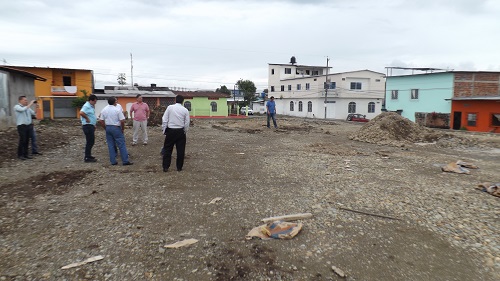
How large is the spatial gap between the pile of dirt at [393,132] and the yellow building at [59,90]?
113 ft

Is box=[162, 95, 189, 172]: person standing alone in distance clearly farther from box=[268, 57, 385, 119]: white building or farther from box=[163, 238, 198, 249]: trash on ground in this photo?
box=[268, 57, 385, 119]: white building

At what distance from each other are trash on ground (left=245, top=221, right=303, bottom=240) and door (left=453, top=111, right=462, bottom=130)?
33.6 m

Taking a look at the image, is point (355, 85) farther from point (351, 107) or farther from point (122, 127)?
point (122, 127)

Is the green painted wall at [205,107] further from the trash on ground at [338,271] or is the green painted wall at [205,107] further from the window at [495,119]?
the trash on ground at [338,271]

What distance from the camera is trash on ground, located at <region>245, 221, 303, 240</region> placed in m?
3.95

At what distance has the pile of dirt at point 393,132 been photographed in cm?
1417

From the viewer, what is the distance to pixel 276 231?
13.3 ft

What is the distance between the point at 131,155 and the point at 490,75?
1539 inches

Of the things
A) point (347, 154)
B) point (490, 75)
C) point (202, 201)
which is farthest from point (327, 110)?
point (202, 201)

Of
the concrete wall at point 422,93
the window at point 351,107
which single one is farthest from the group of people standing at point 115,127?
the window at point 351,107

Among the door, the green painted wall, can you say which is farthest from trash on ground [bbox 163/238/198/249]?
the green painted wall

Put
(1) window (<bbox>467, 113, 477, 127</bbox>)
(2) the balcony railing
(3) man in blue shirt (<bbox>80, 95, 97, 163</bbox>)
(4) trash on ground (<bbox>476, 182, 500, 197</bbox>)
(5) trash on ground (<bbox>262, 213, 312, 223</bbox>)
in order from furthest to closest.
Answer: (2) the balcony railing, (1) window (<bbox>467, 113, 477, 127</bbox>), (3) man in blue shirt (<bbox>80, 95, 97, 163</bbox>), (4) trash on ground (<bbox>476, 182, 500, 197</bbox>), (5) trash on ground (<bbox>262, 213, 312, 223</bbox>)

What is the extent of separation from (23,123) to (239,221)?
22.3ft

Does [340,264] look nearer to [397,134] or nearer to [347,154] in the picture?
[347,154]
